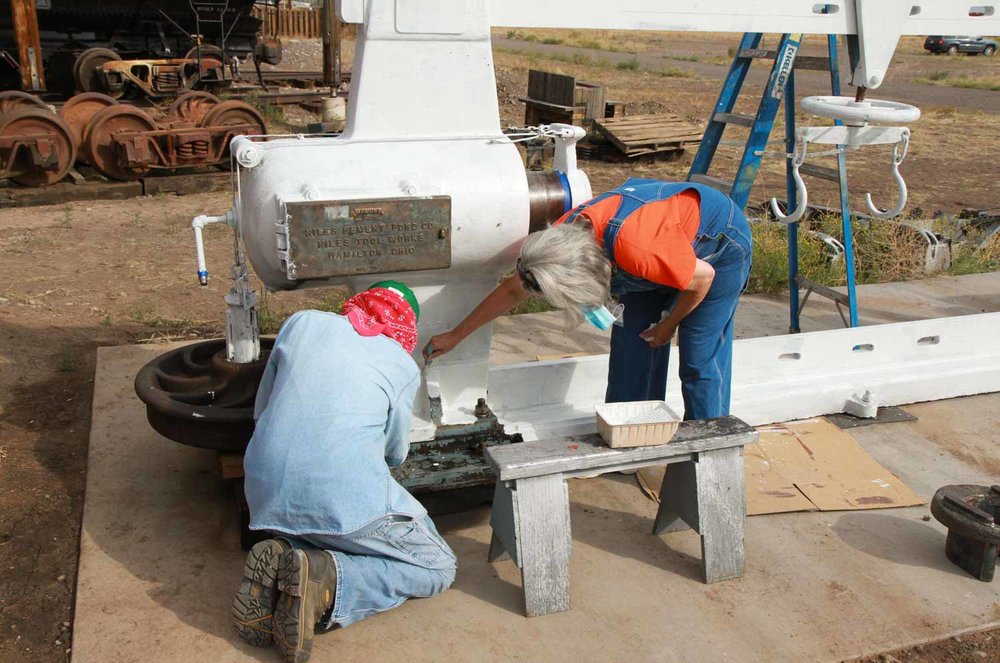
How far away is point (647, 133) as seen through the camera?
11695mm

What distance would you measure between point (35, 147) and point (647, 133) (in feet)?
23.6

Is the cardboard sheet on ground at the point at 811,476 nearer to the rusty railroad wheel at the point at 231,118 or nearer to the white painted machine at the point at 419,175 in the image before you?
the white painted machine at the point at 419,175

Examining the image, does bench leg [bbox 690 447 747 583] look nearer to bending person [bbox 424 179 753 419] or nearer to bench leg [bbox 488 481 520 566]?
bending person [bbox 424 179 753 419]

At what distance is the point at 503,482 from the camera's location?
2.66m

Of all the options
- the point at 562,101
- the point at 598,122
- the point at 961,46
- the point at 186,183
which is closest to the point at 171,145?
the point at 186,183

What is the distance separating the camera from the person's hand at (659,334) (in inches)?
122

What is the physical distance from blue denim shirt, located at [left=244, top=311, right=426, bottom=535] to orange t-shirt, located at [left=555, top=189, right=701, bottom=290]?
80 centimetres

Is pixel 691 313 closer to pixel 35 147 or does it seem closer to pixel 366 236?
pixel 366 236

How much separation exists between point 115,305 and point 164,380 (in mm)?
2646

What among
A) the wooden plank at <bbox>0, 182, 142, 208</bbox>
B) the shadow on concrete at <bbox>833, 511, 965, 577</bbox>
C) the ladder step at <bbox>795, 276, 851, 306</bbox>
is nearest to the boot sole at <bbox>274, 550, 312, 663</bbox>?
the shadow on concrete at <bbox>833, 511, 965, 577</bbox>

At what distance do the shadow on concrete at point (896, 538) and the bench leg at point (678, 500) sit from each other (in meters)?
0.61

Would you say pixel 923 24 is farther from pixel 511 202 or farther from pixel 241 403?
pixel 241 403

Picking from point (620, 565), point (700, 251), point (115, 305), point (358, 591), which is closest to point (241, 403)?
point (358, 591)

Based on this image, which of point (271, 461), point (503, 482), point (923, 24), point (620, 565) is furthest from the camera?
point (923, 24)
